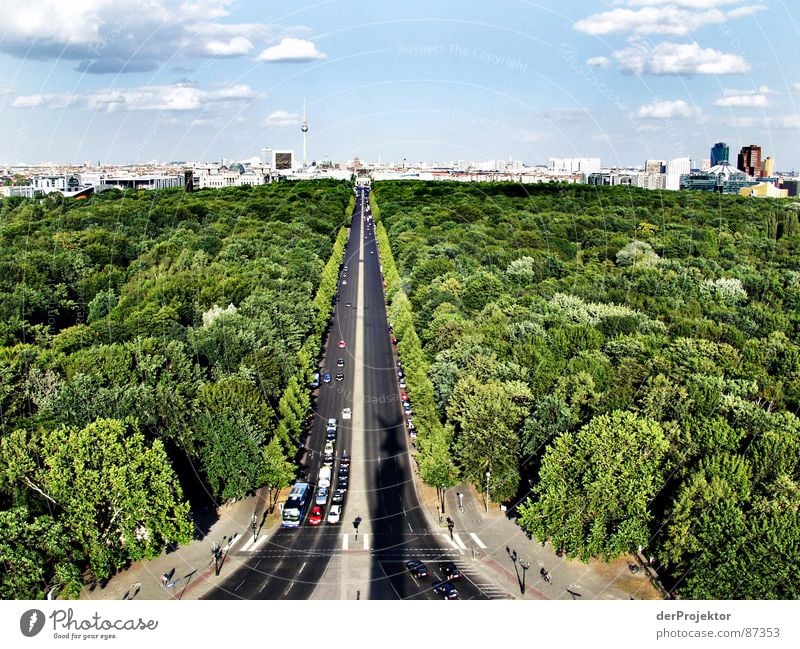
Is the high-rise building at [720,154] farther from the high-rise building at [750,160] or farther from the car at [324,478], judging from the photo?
the car at [324,478]

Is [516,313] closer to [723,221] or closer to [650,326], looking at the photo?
[650,326]

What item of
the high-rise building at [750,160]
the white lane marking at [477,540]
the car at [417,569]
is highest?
the high-rise building at [750,160]

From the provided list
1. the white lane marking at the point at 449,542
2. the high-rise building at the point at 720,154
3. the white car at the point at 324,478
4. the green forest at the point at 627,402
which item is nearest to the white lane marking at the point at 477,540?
the white lane marking at the point at 449,542

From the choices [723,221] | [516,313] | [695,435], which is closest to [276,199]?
[723,221]

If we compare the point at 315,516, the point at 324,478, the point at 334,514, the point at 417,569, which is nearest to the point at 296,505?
the point at 315,516

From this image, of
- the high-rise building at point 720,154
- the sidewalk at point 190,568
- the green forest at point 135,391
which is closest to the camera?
the sidewalk at point 190,568

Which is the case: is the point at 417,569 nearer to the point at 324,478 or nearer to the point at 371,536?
the point at 371,536
